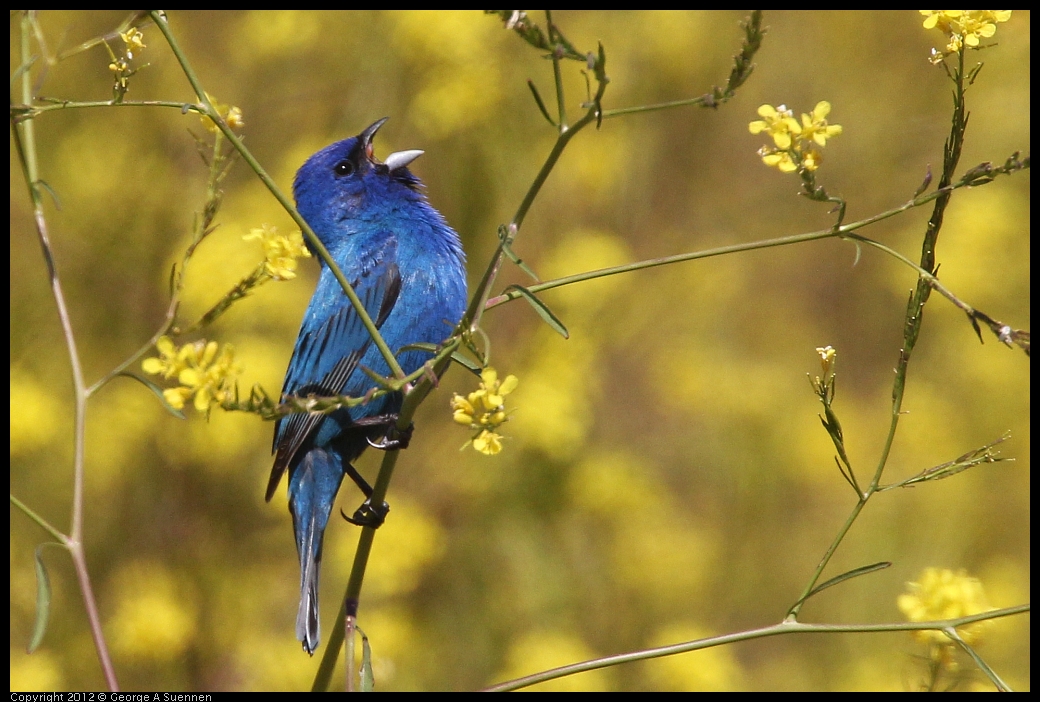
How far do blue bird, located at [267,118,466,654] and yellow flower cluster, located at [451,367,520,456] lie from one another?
1219 millimetres

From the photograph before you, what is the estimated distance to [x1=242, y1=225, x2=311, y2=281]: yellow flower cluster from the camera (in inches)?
79.4

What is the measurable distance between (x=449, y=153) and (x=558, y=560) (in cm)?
193

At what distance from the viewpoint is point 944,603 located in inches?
71.0

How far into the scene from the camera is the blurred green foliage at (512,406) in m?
4.24

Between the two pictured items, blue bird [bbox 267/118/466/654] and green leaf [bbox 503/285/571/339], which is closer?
green leaf [bbox 503/285/571/339]

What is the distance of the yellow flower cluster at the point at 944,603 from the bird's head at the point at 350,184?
2.25 meters

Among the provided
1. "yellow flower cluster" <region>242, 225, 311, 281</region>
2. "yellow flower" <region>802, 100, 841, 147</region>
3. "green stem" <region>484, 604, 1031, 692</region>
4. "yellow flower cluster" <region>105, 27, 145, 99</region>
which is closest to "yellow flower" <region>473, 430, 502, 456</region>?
"green stem" <region>484, 604, 1031, 692</region>

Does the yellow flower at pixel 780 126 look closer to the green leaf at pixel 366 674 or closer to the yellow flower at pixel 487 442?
the yellow flower at pixel 487 442

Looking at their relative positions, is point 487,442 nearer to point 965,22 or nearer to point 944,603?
point 944,603

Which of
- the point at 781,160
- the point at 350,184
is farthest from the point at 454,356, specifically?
the point at 350,184

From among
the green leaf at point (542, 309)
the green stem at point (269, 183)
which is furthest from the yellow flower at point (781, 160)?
the green stem at point (269, 183)

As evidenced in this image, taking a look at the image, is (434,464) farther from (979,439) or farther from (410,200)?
(979,439)

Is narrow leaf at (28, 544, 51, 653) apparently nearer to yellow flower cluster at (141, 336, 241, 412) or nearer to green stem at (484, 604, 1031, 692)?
yellow flower cluster at (141, 336, 241, 412)

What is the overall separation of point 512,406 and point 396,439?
6.87ft
